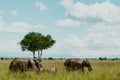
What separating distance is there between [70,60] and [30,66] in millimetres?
12370

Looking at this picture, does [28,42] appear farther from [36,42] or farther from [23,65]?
[23,65]

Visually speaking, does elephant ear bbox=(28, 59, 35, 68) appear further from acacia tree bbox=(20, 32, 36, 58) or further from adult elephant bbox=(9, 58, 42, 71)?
acacia tree bbox=(20, 32, 36, 58)

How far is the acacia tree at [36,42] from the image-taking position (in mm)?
94581

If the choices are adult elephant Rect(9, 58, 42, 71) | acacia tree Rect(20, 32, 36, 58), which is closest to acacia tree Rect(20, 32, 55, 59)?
acacia tree Rect(20, 32, 36, 58)

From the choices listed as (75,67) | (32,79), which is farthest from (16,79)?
(75,67)

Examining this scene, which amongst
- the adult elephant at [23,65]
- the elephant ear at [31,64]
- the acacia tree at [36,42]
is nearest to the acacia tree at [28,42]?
the acacia tree at [36,42]

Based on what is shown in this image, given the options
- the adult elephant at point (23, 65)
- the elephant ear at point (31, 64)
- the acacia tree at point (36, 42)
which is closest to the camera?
the adult elephant at point (23, 65)

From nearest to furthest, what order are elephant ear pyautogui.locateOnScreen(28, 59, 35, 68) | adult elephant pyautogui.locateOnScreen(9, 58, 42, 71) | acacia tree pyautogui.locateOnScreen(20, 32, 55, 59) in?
adult elephant pyautogui.locateOnScreen(9, 58, 42, 71) < elephant ear pyautogui.locateOnScreen(28, 59, 35, 68) < acacia tree pyautogui.locateOnScreen(20, 32, 55, 59)

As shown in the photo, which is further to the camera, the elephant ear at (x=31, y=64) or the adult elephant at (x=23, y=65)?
the elephant ear at (x=31, y=64)

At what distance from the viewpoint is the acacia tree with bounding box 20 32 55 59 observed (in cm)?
9458

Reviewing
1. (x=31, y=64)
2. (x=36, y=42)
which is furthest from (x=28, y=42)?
(x=31, y=64)

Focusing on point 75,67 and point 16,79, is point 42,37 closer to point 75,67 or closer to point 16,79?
point 75,67

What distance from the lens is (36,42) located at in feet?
312

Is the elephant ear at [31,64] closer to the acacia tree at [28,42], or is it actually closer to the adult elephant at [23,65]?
the adult elephant at [23,65]
